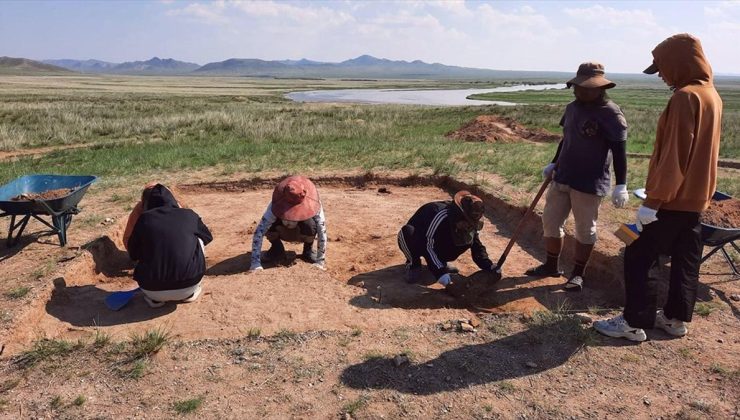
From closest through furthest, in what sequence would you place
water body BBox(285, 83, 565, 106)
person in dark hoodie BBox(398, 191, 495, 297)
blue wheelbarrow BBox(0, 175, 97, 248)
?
person in dark hoodie BBox(398, 191, 495, 297) → blue wheelbarrow BBox(0, 175, 97, 248) → water body BBox(285, 83, 565, 106)

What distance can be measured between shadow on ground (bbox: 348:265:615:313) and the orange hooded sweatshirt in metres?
1.62

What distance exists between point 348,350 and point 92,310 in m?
2.54

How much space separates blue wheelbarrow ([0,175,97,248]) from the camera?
5465 mm

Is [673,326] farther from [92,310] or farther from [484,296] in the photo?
[92,310]

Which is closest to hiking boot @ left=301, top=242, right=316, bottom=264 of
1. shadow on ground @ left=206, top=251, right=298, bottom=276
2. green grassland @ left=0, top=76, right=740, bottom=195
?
shadow on ground @ left=206, top=251, right=298, bottom=276

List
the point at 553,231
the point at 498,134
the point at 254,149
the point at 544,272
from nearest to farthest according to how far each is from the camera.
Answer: the point at 553,231, the point at 544,272, the point at 254,149, the point at 498,134

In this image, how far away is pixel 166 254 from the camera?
14.1ft

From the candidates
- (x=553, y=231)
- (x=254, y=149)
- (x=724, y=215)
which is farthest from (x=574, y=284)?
(x=254, y=149)

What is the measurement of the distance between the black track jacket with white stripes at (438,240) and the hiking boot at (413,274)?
267mm

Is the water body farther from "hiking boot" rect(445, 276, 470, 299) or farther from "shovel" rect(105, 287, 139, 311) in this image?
"shovel" rect(105, 287, 139, 311)

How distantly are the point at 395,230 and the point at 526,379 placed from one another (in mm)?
3864

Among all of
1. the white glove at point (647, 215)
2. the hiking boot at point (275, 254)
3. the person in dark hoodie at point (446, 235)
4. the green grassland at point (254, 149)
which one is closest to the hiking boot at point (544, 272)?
the person in dark hoodie at point (446, 235)

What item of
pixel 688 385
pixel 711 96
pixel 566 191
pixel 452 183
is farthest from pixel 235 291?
pixel 452 183

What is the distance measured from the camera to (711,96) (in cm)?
324
